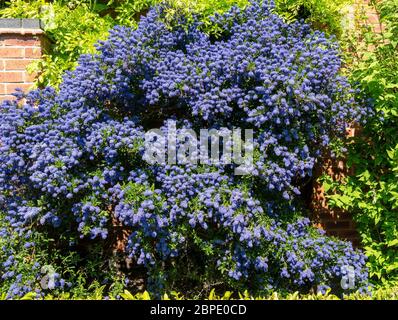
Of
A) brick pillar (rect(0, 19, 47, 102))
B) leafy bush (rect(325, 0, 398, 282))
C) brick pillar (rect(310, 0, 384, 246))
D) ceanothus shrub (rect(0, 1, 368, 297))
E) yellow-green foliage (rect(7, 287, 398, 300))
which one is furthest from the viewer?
brick pillar (rect(310, 0, 384, 246))

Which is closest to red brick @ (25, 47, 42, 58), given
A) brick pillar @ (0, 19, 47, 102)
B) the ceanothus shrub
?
brick pillar @ (0, 19, 47, 102)

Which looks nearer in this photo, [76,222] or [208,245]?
[208,245]

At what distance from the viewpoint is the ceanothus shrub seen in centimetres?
284

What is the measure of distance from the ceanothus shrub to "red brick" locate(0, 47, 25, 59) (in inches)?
19.2

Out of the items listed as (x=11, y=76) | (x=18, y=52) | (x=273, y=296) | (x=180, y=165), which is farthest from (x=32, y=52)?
(x=273, y=296)

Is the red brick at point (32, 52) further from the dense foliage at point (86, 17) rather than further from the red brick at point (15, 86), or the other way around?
the red brick at point (15, 86)

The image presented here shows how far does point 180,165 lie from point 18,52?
5.27 ft

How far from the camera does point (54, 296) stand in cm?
302

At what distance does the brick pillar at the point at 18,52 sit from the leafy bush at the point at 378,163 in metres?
2.43

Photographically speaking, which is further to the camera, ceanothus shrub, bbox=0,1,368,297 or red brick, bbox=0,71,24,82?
red brick, bbox=0,71,24,82

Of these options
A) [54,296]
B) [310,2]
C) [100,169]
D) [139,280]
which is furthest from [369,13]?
[54,296]

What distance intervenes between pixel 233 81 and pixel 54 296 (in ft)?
6.15

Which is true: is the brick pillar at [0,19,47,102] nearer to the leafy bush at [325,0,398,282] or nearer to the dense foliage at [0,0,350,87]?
the dense foliage at [0,0,350,87]
